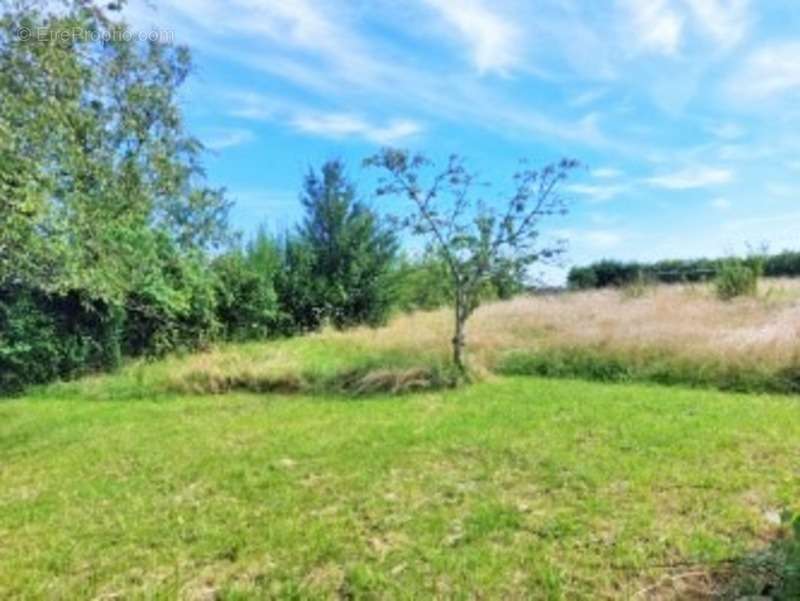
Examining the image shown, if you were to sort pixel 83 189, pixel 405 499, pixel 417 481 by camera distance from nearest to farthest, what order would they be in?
1. pixel 405 499
2. pixel 417 481
3. pixel 83 189

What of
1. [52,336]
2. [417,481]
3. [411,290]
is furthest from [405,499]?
[411,290]

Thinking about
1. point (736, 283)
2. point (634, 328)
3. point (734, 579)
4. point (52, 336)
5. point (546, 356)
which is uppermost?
point (736, 283)

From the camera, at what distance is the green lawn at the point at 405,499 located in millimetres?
4020

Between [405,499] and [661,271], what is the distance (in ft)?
66.1

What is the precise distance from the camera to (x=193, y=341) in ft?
52.5

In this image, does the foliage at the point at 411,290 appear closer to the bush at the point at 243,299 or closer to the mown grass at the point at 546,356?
the bush at the point at 243,299

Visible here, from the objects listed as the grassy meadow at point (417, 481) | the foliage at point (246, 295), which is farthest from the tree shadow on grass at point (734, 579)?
the foliage at point (246, 295)

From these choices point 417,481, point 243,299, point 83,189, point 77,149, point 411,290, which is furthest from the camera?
point 411,290

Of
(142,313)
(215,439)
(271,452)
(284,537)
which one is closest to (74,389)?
(142,313)

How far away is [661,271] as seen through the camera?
23.6m

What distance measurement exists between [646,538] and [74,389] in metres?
10.3

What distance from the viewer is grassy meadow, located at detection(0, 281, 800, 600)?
4.01 metres

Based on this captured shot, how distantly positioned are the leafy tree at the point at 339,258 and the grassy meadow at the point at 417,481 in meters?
7.92

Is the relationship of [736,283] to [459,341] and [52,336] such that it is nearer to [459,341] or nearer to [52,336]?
[459,341]
